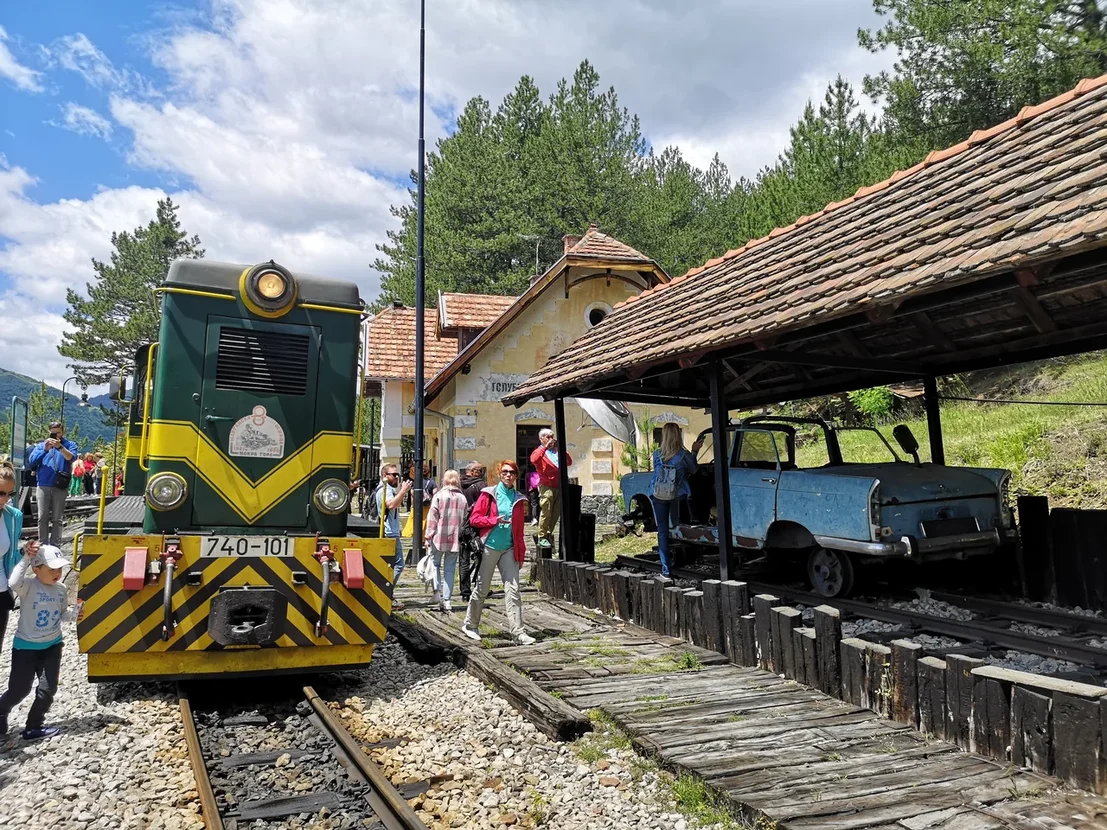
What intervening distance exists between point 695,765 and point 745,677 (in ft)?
6.48

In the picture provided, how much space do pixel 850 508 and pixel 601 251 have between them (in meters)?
15.2

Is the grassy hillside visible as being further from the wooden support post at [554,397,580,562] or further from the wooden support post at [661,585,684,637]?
the wooden support post at [661,585,684,637]

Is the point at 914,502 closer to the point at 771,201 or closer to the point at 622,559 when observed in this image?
the point at 622,559

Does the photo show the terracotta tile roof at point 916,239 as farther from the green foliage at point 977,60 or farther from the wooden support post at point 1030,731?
the green foliage at point 977,60

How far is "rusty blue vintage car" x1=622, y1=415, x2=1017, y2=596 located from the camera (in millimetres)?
8305

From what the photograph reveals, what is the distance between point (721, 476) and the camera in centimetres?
804

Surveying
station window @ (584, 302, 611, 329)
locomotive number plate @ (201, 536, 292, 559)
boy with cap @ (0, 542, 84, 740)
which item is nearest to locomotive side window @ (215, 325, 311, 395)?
locomotive number plate @ (201, 536, 292, 559)

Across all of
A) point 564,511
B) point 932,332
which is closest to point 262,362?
point 564,511

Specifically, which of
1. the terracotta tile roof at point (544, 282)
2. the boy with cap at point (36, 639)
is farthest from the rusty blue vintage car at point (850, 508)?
the terracotta tile roof at point (544, 282)

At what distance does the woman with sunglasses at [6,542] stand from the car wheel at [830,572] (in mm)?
7662

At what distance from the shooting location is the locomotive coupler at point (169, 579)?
5.97 m

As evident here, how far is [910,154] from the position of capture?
2502 centimetres

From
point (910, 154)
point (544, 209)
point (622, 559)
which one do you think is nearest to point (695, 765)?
point (622, 559)

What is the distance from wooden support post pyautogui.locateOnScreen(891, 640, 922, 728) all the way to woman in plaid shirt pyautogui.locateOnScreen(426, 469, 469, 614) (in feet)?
18.6
